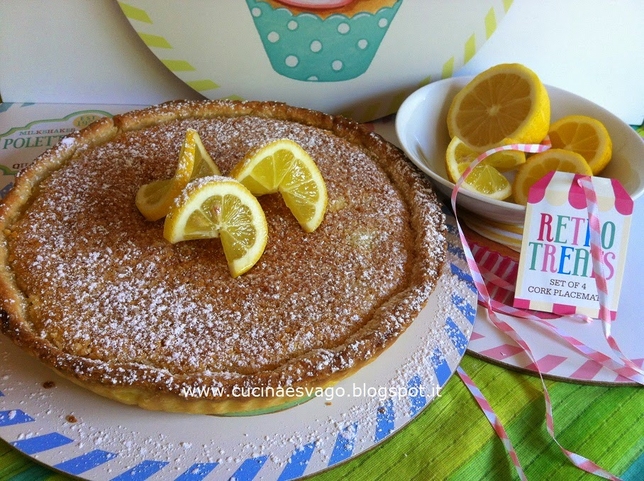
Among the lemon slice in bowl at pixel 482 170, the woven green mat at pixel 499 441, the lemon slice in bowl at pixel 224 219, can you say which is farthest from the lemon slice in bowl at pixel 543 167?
the lemon slice in bowl at pixel 224 219

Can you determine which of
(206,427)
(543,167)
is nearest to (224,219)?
(206,427)

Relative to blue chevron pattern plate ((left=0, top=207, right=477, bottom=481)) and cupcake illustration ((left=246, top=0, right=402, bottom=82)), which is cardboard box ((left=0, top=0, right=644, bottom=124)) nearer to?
cupcake illustration ((left=246, top=0, right=402, bottom=82))

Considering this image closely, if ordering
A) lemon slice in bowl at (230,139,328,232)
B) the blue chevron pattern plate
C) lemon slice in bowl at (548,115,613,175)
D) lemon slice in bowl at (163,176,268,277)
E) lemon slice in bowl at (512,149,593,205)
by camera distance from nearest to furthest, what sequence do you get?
the blue chevron pattern plate, lemon slice in bowl at (163,176,268,277), lemon slice in bowl at (230,139,328,232), lemon slice in bowl at (512,149,593,205), lemon slice in bowl at (548,115,613,175)

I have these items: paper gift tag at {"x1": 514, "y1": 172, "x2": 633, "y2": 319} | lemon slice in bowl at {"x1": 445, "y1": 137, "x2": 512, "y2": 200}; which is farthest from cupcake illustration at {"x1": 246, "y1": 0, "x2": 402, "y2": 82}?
paper gift tag at {"x1": 514, "y1": 172, "x2": 633, "y2": 319}

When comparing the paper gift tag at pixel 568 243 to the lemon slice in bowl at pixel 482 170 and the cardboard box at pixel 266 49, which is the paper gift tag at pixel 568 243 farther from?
the cardboard box at pixel 266 49

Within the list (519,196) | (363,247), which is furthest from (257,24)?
(519,196)
